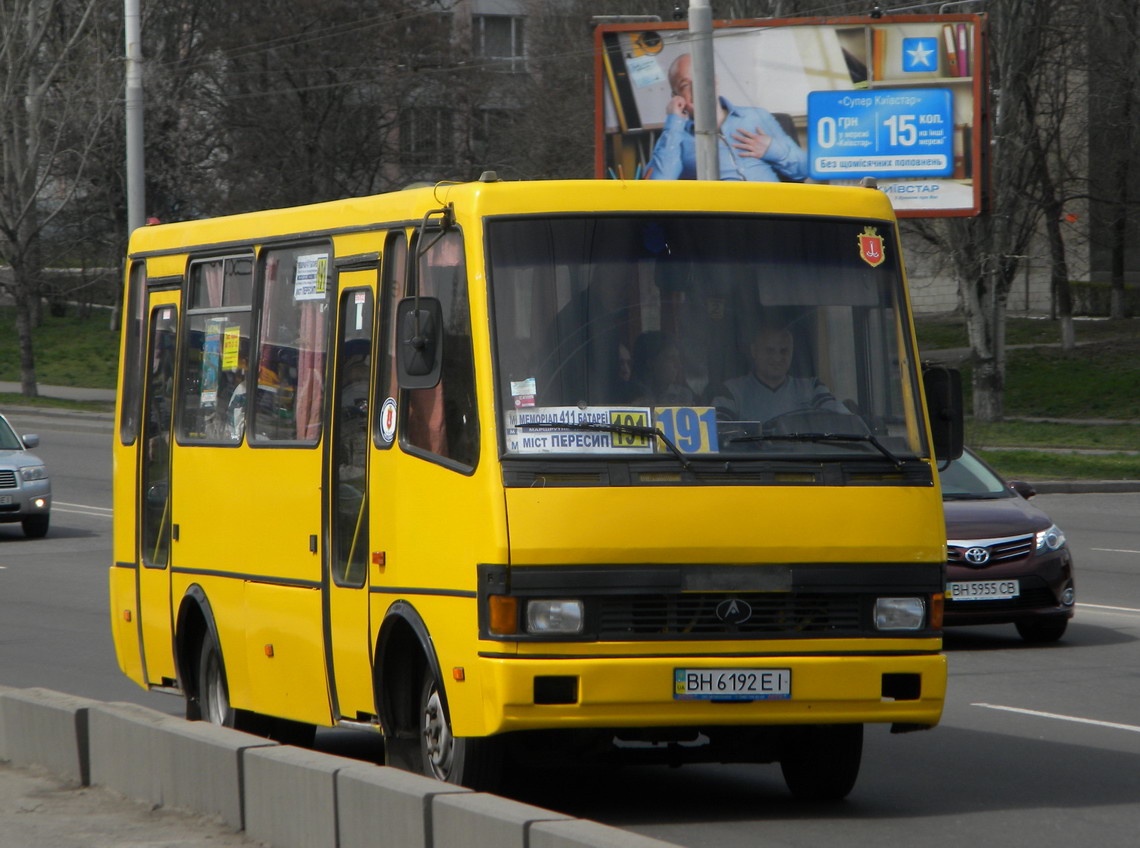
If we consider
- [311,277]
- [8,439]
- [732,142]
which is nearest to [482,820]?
[311,277]

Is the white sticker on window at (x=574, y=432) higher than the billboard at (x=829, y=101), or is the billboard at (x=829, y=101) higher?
the billboard at (x=829, y=101)

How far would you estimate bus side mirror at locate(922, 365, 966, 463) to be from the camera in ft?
25.0

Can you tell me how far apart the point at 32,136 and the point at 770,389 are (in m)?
39.6

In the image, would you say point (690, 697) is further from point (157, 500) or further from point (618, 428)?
point (157, 500)

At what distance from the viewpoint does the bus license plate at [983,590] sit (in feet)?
42.1

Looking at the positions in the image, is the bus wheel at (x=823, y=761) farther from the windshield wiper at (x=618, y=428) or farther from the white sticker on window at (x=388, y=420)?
the white sticker on window at (x=388, y=420)

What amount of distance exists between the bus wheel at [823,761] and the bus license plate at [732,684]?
0.77 meters

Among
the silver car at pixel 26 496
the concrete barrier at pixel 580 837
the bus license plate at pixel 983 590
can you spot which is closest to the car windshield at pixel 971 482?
the bus license plate at pixel 983 590

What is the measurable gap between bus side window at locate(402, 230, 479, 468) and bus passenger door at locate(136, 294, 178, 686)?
286 cm

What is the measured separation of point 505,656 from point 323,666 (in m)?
1.64

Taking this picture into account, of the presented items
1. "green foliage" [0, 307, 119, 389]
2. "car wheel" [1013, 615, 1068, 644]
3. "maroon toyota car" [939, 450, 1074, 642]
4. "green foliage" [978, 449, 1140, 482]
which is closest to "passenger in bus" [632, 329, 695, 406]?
"maroon toyota car" [939, 450, 1074, 642]

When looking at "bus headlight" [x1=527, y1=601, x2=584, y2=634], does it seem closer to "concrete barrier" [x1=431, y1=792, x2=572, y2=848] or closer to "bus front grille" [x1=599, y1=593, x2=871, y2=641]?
"bus front grille" [x1=599, y1=593, x2=871, y2=641]

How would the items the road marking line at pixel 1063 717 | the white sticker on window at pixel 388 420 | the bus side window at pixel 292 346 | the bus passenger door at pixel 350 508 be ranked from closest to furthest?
the white sticker on window at pixel 388 420 < the bus passenger door at pixel 350 508 < the bus side window at pixel 292 346 < the road marking line at pixel 1063 717

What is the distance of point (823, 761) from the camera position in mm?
7820
